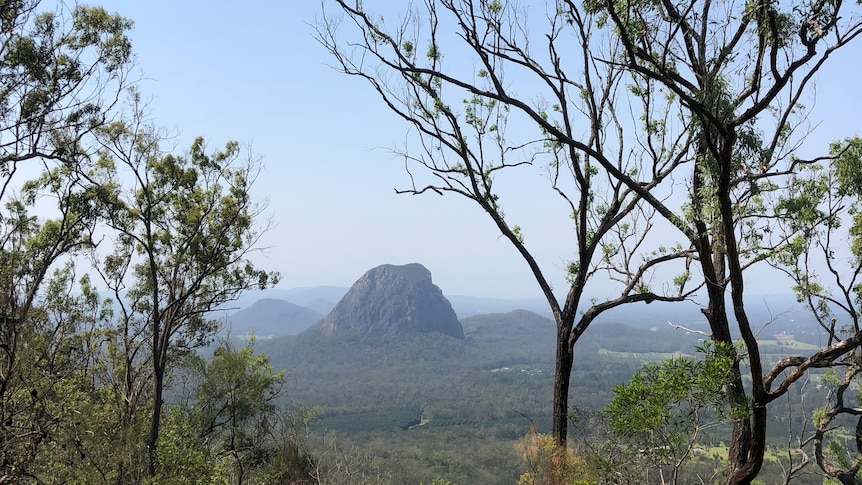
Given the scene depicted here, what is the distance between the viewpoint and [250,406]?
13711 mm

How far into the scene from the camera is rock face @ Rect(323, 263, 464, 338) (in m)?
123

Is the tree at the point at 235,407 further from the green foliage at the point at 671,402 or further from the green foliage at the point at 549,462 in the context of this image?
the green foliage at the point at 671,402

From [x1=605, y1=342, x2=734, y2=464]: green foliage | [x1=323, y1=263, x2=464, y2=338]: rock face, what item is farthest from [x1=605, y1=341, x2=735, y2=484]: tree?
[x1=323, y1=263, x2=464, y2=338]: rock face

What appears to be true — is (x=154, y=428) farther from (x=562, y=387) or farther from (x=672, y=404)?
(x=672, y=404)

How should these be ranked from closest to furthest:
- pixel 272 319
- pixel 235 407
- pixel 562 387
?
pixel 562 387
pixel 235 407
pixel 272 319

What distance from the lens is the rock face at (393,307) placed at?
405ft

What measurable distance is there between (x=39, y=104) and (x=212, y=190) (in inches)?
180

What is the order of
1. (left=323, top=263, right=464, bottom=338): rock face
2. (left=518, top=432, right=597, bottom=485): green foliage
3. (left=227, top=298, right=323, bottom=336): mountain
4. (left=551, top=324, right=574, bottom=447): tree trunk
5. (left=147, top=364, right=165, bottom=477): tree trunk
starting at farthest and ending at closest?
(left=227, top=298, right=323, bottom=336): mountain < (left=323, top=263, right=464, bottom=338): rock face < (left=147, top=364, right=165, bottom=477): tree trunk < (left=551, top=324, right=574, bottom=447): tree trunk < (left=518, top=432, right=597, bottom=485): green foliage

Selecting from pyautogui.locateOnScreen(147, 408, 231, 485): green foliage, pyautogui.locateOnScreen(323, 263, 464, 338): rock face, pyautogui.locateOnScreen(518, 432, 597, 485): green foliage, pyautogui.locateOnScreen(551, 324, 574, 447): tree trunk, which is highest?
pyautogui.locateOnScreen(323, 263, 464, 338): rock face

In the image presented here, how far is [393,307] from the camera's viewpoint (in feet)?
421

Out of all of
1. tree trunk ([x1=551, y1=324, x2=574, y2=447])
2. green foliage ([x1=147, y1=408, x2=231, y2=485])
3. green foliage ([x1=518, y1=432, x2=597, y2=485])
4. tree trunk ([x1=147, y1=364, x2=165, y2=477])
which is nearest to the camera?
green foliage ([x1=518, y1=432, x2=597, y2=485])

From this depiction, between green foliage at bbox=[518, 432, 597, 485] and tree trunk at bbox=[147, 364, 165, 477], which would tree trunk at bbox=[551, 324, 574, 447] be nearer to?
green foliage at bbox=[518, 432, 597, 485]

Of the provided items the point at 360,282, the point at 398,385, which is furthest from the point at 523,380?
the point at 360,282

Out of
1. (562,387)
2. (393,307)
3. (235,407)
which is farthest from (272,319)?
(562,387)
